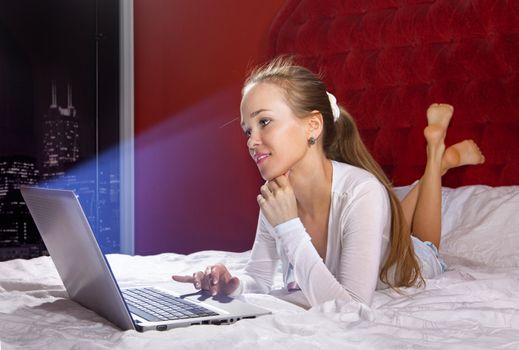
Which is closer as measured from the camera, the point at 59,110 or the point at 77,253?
the point at 77,253

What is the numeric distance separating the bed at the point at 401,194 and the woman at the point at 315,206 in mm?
84

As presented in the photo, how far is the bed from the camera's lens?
115cm

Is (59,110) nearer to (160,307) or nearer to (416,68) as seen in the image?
(416,68)

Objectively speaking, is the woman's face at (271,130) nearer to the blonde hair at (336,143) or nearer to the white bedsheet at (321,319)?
the blonde hair at (336,143)

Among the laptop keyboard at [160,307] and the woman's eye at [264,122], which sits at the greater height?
the woman's eye at [264,122]

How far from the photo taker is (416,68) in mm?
2795

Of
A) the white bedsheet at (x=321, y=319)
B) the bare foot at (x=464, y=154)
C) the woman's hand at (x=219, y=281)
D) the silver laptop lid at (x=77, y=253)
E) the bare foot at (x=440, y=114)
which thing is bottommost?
the white bedsheet at (x=321, y=319)

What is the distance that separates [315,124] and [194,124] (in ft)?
6.73

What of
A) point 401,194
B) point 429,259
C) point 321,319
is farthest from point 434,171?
point 321,319

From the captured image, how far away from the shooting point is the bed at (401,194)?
3.76 ft

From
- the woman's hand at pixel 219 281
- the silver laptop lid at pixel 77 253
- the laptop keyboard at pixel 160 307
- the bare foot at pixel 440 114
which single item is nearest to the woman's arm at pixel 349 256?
the woman's hand at pixel 219 281

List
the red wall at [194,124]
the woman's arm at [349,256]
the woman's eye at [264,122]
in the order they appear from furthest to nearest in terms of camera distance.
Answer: the red wall at [194,124] < the woman's eye at [264,122] < the woman's arm at [349,256]

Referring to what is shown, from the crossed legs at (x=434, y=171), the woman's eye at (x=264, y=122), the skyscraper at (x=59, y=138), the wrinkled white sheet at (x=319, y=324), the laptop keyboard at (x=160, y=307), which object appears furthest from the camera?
the skyscraper at (x=59, y=138)

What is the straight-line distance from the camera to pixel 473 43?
2672 millimetres
